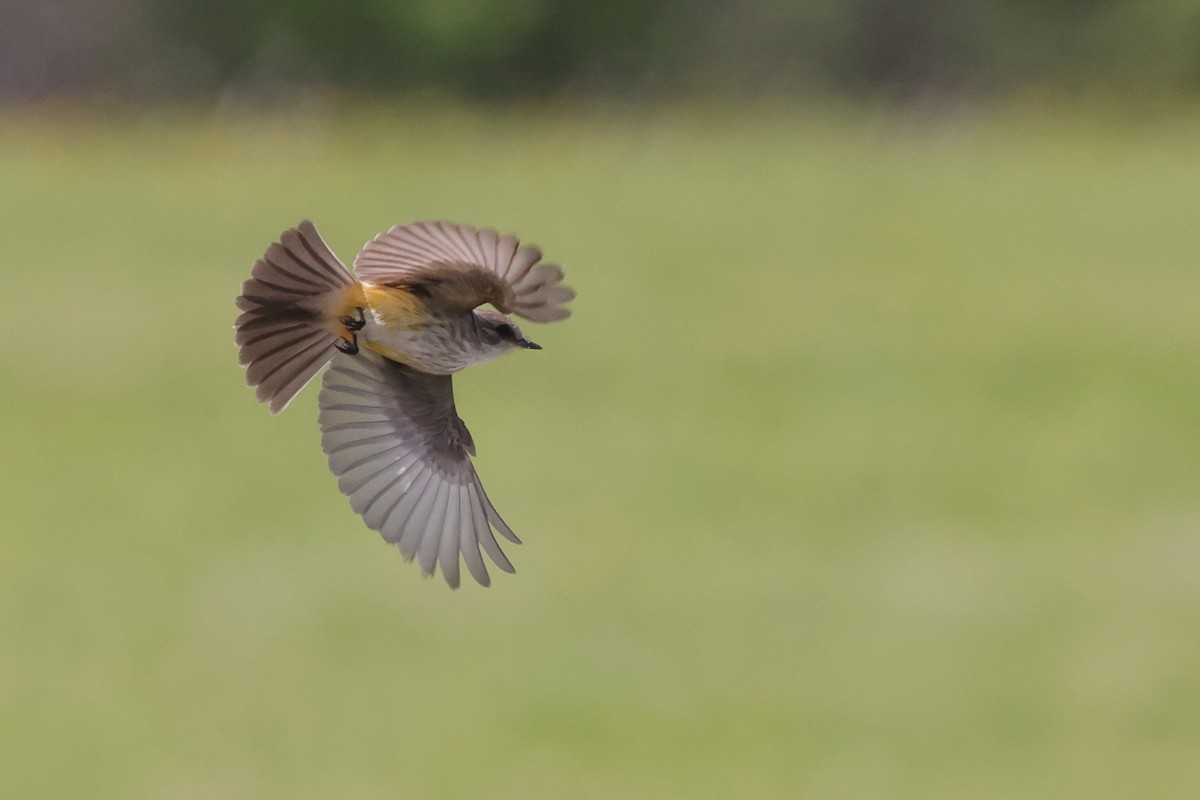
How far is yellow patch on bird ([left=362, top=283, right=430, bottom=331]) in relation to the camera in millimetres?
1876

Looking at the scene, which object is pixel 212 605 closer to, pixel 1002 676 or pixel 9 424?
pixel 9 424

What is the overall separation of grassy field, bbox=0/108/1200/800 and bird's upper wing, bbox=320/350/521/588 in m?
16.9

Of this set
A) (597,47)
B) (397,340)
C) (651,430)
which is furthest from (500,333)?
(597,47)

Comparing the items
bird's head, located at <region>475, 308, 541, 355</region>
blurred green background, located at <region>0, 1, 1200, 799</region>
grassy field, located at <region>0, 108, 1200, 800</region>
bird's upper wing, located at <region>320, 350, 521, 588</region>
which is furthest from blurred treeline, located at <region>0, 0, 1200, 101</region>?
bird's head, located at <region>475, 308, 541, 355</region>

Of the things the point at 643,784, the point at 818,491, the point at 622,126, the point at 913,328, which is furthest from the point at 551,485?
the point at 622,126

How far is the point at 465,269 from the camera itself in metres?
1.79

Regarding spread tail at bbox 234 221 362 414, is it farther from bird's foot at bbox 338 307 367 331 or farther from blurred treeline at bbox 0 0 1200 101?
blurred treeline at bbox 0 0 1200 101

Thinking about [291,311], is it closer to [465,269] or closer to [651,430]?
[465,269]

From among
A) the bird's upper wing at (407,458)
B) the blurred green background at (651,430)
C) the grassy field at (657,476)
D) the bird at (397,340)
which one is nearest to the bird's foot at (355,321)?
the bird at (397,340)

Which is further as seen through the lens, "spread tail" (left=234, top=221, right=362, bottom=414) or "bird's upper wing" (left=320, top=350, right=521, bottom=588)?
"bird's upper wing" (left=320, top=350, right=521, bottom=588)

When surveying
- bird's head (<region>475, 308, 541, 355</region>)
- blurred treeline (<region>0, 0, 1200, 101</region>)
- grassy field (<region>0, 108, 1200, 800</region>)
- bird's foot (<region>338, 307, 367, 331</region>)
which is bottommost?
bird's foot (<region>338, 307, 367, 331</region>)

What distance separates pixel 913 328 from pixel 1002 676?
8931mm

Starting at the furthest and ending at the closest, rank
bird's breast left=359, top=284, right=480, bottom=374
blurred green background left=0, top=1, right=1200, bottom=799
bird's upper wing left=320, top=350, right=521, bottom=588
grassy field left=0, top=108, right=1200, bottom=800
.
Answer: blurred green background left=0, top=1, right=1200, bottom=799, grassy field left=0, top=108, right=1200, bottom=800, bird's upper wing left=320, top=350, right=521, bottom=588, bird's breast left=359, top=284, right=480, bottom=374

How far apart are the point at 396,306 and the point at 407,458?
308 mm
